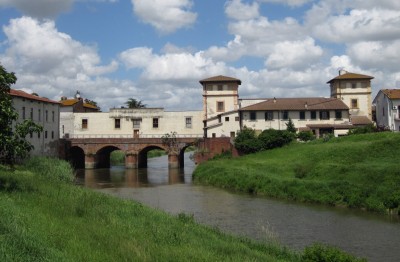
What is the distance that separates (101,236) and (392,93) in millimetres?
58996

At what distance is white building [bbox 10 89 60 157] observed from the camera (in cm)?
5787

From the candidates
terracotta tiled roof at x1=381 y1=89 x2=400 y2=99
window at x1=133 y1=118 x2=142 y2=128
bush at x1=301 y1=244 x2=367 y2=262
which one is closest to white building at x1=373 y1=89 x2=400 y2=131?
terracotta tiled roof at x1=381 y1=89 x2=400 y2=99

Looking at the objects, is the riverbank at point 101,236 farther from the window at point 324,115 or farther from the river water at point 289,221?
the window at point 324,115

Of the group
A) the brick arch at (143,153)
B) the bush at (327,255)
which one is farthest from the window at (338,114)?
the bush at (327,255)

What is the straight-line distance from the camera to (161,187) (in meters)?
43.4

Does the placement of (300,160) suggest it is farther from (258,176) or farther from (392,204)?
(392,204)

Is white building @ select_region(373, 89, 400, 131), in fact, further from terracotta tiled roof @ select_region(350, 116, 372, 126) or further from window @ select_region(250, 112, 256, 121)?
window @ select_region(250, 112, 256, 121)

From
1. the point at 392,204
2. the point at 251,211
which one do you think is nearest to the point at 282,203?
the point at 251,211

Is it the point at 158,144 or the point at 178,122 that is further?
the point at 178,122

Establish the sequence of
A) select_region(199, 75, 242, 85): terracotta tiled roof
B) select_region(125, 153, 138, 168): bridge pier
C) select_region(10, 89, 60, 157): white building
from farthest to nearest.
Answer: select_region(199, 75, 242, 85): terracotta tiled roof, select_region(125, 153, 138, 168): bridge pier, select_region(10, 89, 60, 157): white building

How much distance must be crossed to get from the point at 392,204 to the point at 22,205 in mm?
18357

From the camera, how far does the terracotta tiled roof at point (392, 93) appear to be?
62.2 metres

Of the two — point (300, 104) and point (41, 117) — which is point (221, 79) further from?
point (41, 117)

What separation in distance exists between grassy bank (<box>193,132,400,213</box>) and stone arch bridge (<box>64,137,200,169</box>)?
61.6ft
